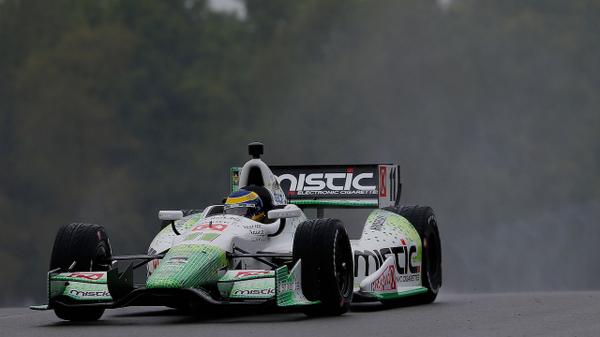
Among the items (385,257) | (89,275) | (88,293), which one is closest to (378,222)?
(385,257)

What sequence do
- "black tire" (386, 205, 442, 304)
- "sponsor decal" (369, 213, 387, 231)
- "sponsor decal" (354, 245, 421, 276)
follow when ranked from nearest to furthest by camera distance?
1. "sponsor decal" (354, 245, 421, 276)
2. "sponsor decal" (369, 213, 387, 231)
3. "black tire" (386, 205, 442, 304)

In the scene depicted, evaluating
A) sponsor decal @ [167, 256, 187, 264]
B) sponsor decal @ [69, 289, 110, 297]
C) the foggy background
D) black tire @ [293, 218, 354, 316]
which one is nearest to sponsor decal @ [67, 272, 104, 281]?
sponsor decal @ [69, 289, 110, 297]

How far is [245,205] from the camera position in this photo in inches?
616

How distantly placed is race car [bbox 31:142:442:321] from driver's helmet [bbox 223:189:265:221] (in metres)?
0.01

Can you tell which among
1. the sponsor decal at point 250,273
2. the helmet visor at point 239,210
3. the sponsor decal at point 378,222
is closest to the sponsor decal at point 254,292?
the sponsor decal at point 250,273

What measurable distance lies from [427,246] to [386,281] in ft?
5.48

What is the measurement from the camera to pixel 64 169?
51.0m

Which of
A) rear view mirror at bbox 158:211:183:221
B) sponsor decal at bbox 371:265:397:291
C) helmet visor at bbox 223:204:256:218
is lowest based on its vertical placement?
sponsor decal at bbox 371:265:397:291

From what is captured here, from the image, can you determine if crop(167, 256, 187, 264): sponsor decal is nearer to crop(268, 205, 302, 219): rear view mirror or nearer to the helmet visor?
crop(268, 205, 302, 219): rear view mirror

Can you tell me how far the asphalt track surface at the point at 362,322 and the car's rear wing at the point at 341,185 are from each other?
4.98 ft

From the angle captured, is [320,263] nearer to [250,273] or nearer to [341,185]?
[250,273]

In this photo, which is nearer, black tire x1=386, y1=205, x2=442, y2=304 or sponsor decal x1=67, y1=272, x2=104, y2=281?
sponsor decal x1=67, y1=272, x2=104, y2=281

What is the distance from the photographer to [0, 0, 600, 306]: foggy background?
50031 mm

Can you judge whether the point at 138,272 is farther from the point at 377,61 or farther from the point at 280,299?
the point at 280,299
